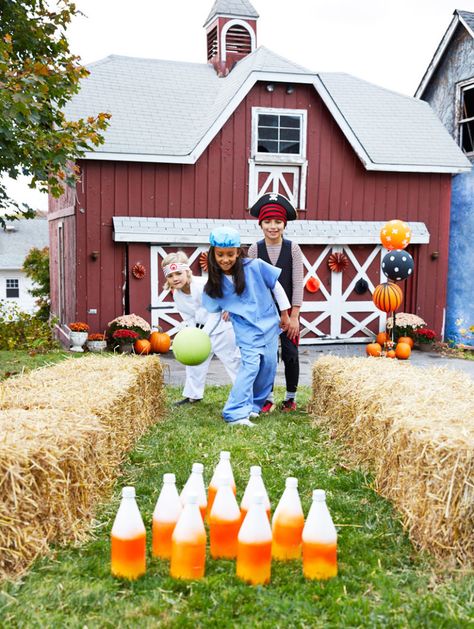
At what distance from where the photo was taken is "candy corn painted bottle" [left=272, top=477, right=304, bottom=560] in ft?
10.7

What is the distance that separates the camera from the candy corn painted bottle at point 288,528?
3.26 meters

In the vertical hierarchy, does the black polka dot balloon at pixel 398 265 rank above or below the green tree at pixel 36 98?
below

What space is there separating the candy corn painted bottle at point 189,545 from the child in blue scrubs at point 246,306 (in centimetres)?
300

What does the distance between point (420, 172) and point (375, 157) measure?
1.14 metres

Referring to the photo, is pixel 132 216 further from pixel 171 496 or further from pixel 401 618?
pixel 401 618

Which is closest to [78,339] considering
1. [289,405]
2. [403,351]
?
[403,351]

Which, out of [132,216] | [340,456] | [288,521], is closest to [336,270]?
[132,216]

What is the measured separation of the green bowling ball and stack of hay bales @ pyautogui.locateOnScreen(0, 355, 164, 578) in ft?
2.00

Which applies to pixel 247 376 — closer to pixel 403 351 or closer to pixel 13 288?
pixel 403 351

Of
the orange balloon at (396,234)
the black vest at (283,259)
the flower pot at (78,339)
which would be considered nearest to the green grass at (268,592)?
the black vest at (283,259)

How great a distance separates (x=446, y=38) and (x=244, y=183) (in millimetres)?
6936

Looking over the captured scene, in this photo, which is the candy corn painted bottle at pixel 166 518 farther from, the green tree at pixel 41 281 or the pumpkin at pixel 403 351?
the green tree at pixel 41 281

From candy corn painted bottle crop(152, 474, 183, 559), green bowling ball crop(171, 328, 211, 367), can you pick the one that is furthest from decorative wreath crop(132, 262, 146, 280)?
candy corn painted bottle crop(152, 474, 183, 559)

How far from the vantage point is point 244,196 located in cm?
1356
